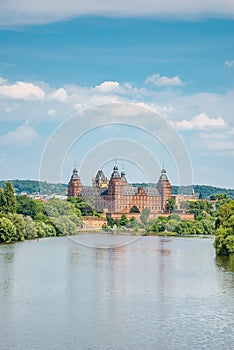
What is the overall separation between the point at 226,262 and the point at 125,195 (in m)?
24.7

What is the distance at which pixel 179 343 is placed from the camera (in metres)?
12.9

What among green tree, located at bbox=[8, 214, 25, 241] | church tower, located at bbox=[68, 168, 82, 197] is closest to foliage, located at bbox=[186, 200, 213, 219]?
church tower, located at bbox=[68, 168, 82, 197]

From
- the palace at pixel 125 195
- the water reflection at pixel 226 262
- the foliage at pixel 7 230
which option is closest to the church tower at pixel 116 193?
the palace at pixel 125 195

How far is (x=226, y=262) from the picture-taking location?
84.2 ft

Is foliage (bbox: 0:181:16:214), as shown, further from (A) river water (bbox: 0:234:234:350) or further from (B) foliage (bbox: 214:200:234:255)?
(B) foliage (bbox: 214:200:234:255)

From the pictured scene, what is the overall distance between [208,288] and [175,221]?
36825mm

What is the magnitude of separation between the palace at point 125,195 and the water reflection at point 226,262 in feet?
49.6

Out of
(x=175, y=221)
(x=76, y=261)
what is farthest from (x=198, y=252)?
(x=175, y=221)

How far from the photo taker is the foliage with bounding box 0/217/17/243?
37.0 m

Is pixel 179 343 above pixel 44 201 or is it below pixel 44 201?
below

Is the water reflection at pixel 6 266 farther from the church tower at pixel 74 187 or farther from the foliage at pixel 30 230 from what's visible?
the church tower at pixel 74 187

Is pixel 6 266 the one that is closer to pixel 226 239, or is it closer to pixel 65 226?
pixel 226 239

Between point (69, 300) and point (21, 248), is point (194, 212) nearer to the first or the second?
point (21, 248)

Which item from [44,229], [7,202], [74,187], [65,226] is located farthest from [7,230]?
[74,187]
